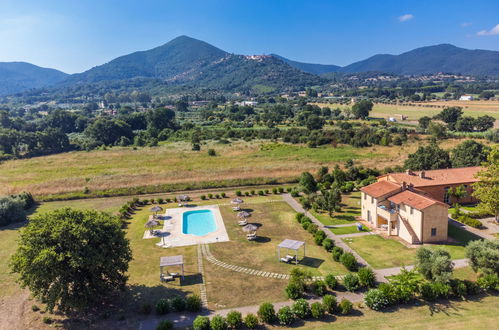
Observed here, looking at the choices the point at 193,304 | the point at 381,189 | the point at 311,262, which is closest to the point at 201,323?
the point at 193,304

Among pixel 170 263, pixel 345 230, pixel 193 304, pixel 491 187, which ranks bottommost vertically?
pixel 345 230

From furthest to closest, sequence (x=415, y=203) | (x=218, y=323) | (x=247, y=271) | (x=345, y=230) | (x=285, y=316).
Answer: (x=345, y=230)
(x=415, y=203)
(x=247, y=271)
(x=285, y=316)
(x=218, y=323)

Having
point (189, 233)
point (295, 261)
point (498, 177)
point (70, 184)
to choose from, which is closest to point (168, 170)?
point (70, 184)

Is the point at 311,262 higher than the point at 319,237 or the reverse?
the reverse

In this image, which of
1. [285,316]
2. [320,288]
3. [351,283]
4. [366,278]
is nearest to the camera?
[285,316]

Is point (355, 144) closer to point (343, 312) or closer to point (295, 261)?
point (295, 261)

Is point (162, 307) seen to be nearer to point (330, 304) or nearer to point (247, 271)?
point (247, 271)

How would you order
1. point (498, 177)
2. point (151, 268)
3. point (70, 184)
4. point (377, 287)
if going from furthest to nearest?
point (70, 184) < point (498, 177) < point (151, 268) < point (377, 287)
